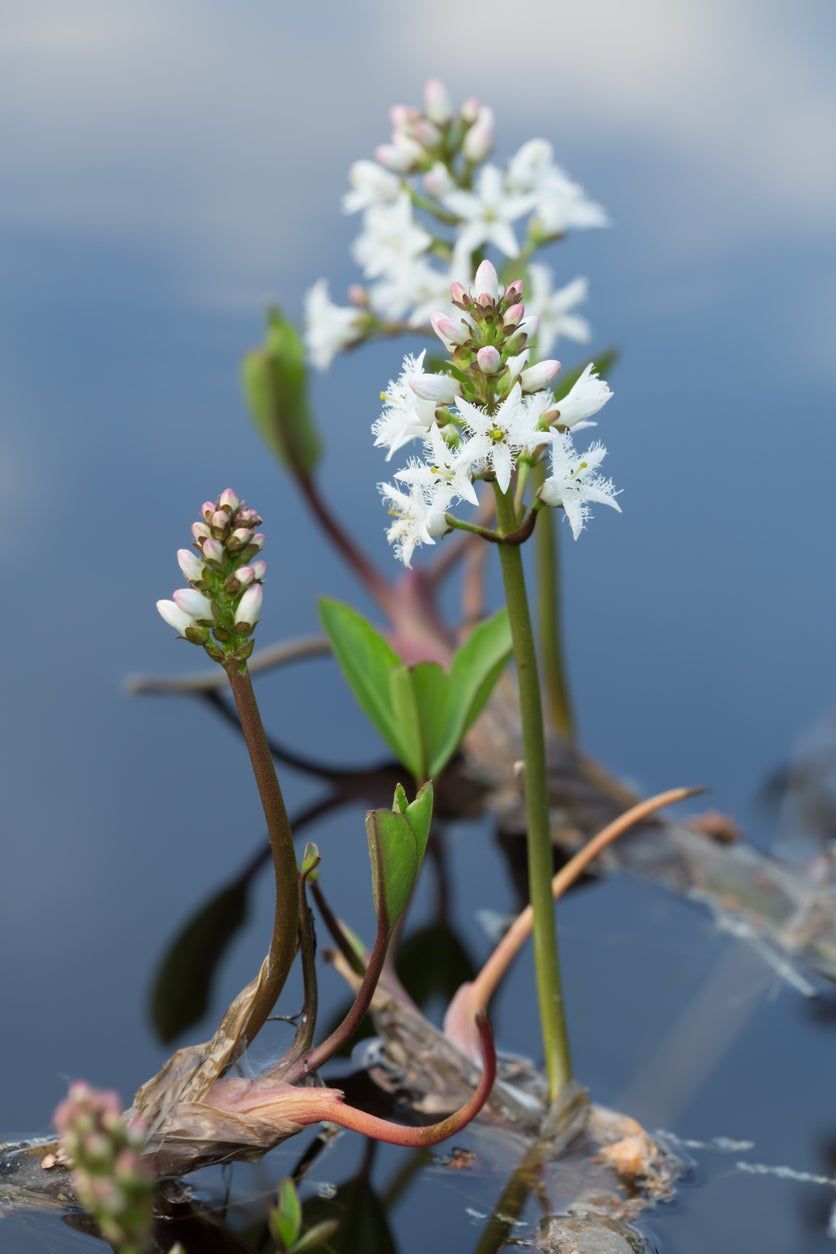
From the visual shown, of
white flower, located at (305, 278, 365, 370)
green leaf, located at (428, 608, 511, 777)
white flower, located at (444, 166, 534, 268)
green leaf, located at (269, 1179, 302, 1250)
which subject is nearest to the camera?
green leaf, located at (269, 1179, 302, 1250)

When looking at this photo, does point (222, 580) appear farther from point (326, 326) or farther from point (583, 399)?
point (326, 326)

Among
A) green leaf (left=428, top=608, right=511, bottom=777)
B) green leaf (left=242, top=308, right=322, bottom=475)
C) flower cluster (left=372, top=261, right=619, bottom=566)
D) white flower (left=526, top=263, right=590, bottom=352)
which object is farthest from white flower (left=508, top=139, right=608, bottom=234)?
flower cluster (left=372, top=261, right=619, bottom=566)

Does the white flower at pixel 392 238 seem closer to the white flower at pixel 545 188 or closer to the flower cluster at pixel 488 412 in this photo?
the white flower at pixel 545 188

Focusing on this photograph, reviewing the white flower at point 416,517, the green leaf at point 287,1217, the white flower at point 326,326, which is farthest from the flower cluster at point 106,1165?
the white flower at point 326,326

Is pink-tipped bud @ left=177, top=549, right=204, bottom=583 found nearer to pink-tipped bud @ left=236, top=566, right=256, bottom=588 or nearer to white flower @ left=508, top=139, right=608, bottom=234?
pink-tipped bud @ left=236, top=566, right=256, bottom=588

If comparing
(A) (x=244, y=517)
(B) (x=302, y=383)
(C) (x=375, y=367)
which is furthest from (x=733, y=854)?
(C) (x=375, y=367)

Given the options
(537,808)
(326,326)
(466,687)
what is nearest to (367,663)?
(466,687)

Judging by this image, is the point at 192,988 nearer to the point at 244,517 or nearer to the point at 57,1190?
the point at 57,1190
